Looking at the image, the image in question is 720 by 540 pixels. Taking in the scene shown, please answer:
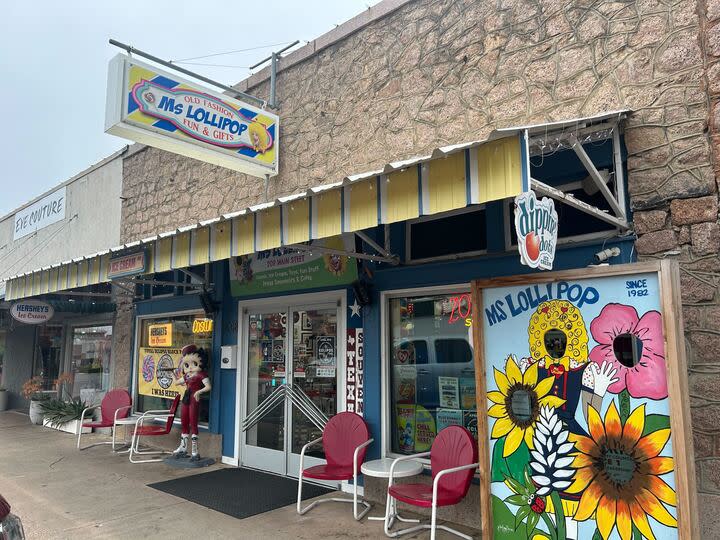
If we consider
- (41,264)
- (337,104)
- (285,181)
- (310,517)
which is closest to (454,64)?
(337,104)

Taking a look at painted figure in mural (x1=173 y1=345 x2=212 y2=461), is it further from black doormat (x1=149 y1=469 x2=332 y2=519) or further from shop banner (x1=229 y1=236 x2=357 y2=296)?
shop banner (x1=229 y1=236 x2=357 y2=296)

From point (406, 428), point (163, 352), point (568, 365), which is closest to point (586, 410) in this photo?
point (568, 365)

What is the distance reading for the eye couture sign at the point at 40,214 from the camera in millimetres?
12664

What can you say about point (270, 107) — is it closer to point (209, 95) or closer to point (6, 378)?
point (209, 95)

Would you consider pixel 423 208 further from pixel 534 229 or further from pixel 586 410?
pixel 586 410

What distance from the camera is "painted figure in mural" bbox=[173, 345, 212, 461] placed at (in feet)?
23.8

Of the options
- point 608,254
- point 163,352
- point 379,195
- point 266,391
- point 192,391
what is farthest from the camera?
point 163,352

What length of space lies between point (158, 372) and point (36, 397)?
475cm

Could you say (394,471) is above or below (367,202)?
below

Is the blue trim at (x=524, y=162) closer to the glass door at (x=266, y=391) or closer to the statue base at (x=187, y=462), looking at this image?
the glass door at (x=266, y=391)

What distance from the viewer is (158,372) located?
8.75 m

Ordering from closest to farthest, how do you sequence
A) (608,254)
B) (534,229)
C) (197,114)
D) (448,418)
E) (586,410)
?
(534,229) < (586,410) < (608,254) < (448,418) < (197,114)

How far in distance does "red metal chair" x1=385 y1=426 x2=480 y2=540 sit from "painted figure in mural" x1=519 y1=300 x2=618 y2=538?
3.03ft

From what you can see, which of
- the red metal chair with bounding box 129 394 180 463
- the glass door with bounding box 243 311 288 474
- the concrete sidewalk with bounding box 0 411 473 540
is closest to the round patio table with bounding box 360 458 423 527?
the concrete sidewalk with bounding box 0 411 473 540
